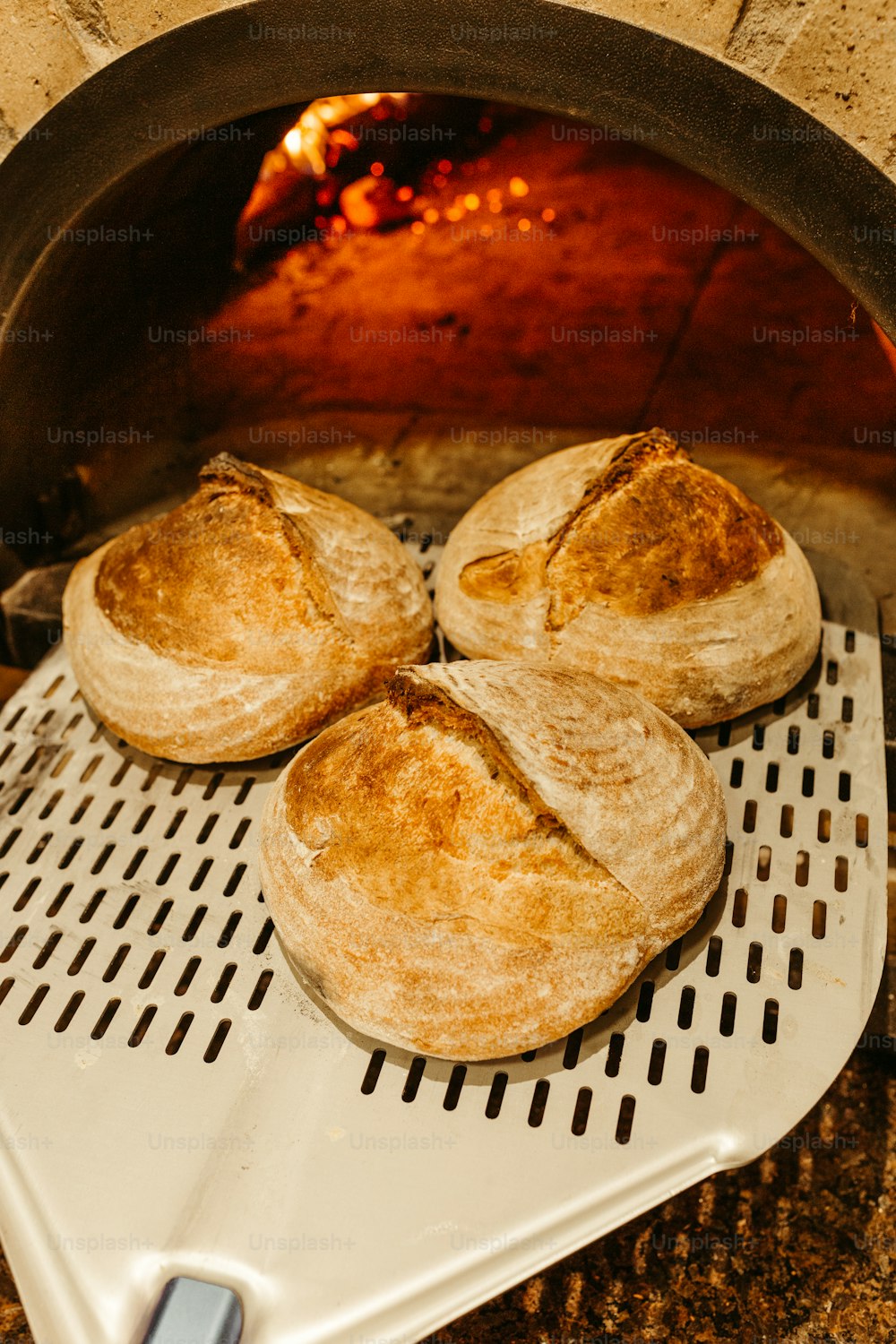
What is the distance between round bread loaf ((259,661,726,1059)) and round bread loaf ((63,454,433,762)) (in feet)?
1.06

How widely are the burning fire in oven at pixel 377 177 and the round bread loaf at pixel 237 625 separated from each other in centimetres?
73

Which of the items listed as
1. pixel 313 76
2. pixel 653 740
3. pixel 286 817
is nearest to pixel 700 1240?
pixel 653 740

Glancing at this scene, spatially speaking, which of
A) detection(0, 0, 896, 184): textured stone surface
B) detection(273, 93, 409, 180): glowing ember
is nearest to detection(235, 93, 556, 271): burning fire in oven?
detection(273, 93, 409, 180): glowing ember

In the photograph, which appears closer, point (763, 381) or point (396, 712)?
point (396, 712)

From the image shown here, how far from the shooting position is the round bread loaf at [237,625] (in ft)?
6.00

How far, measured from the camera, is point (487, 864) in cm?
141

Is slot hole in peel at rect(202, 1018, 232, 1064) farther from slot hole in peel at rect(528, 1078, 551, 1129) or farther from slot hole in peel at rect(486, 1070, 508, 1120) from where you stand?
slot hole in peel at rect(528, 1078, 551, 1129)

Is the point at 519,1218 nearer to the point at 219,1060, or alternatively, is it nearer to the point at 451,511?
the point at 219,1060

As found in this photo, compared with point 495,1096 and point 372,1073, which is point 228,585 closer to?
point 372,1073

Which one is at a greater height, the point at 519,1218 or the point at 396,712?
the point at 396,712

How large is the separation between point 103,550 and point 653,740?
126 centimetres

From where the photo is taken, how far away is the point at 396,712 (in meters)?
1.55

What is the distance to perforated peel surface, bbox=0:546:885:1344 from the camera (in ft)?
4.17

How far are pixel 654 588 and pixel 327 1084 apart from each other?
1032 mm
